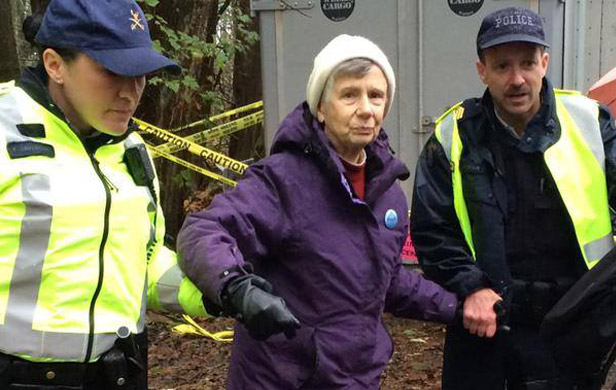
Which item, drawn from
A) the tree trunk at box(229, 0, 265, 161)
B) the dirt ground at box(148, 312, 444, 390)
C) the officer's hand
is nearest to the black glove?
the officer's hand

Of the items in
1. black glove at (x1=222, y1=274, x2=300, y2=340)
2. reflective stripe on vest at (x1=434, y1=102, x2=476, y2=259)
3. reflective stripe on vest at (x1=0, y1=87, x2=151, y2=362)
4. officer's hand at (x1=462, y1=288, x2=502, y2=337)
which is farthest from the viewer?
reflective stripe on vest at (x1=434, y1=102, x2=476, y2=259)

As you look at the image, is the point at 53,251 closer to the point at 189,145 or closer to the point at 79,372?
the point at 79,372

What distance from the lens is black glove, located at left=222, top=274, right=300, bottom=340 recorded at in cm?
199

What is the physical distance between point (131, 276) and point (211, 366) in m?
3.64

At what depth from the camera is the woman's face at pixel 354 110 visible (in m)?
2.51

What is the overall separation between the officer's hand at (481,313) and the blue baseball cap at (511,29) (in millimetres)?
933

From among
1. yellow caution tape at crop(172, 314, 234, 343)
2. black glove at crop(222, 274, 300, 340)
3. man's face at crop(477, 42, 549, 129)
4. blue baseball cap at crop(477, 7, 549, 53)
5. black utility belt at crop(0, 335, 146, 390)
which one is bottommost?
yellow caution tape at crop(172, 314, 234, 343)

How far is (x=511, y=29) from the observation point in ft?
9.51

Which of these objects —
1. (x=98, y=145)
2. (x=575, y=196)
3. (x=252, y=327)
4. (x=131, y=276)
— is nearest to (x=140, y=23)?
(x=98, y=145)

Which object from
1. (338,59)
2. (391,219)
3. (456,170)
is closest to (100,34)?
(338,59)

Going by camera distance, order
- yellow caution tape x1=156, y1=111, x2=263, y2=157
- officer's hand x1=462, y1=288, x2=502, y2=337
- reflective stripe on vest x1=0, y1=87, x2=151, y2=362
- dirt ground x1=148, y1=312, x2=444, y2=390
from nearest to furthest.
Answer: reflective stripe on vest x1=0, y1=87, x2=151, y2=362 → officer's hand x1=462, y1=288, x2=502, y2=337 → dirt ground x1=148, y1=312, x2=444, y2=390 → yellow caution tape x1=156, y1=111, x2=263, y2=157

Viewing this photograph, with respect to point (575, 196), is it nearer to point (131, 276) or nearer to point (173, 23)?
point (131, 276)

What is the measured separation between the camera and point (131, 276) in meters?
2.32

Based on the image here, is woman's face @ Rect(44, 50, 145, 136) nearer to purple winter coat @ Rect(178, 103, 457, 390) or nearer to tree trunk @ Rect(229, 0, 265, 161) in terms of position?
purple winter coat @ Rect(178, 103, 457, 390)
